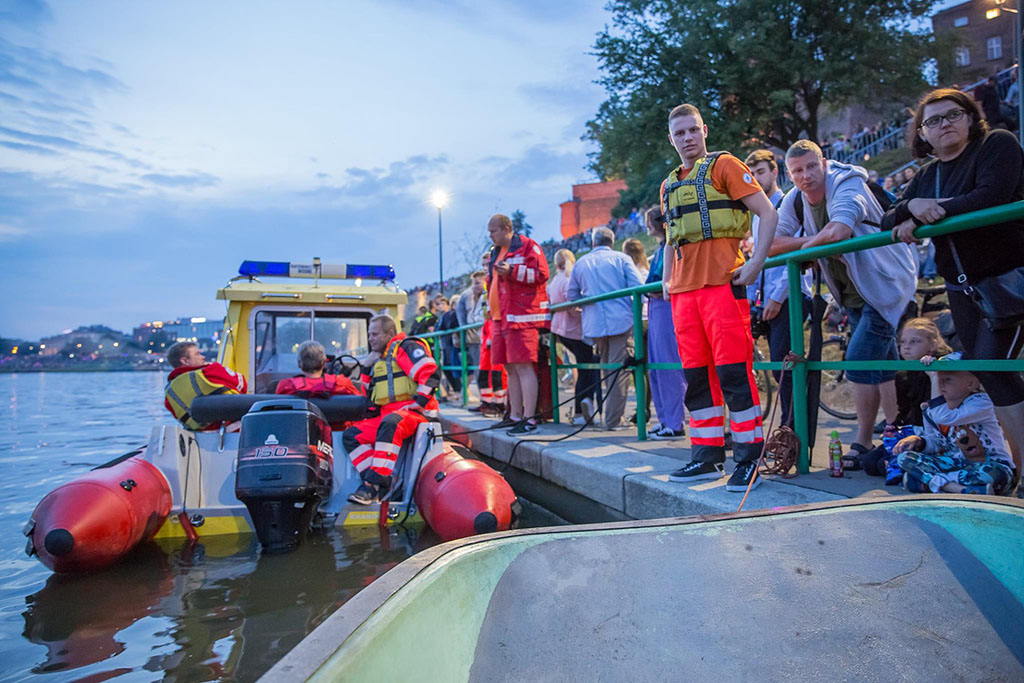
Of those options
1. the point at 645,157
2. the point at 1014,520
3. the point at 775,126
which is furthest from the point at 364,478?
the point at 775,126

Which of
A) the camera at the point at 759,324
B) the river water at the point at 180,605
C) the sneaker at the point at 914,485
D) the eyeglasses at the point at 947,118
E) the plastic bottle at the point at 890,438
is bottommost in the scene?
the river water at the point at 180,605

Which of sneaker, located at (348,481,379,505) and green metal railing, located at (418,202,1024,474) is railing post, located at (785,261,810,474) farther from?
sneaker, located at (348,481,379,505)

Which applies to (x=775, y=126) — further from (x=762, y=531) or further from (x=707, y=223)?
(x=762, y=531)

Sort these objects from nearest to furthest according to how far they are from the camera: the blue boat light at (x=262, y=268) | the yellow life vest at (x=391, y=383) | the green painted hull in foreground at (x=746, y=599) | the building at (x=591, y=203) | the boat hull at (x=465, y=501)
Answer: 1. the green painted hull in foreground at (x=746, y=599)
2. the boat hull at (x=465, y=501)
3. the yellow life vest at (x=391, y=383)
4. the blue boat light at (x=262, y=268)
5. the building at (x=591, y=203)

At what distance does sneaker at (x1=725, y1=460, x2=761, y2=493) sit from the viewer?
135 inches

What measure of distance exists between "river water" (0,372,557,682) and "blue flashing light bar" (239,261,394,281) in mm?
3274

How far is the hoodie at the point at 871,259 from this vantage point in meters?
3.73

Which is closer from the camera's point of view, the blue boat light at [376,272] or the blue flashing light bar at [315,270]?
the blue flashing light bar at [315,270]

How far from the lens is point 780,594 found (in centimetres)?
178

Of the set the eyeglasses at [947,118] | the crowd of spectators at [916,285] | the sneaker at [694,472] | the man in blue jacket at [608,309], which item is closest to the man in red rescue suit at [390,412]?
the man in blue jacket at [608,309]

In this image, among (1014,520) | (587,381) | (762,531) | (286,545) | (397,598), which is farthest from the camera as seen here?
(587,381)

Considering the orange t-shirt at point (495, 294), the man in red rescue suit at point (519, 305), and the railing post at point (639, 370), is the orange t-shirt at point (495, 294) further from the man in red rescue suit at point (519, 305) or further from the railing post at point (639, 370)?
the railing post at point (639, 370)

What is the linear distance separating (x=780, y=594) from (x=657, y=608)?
32cm

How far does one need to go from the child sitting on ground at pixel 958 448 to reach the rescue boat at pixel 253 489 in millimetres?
2219
